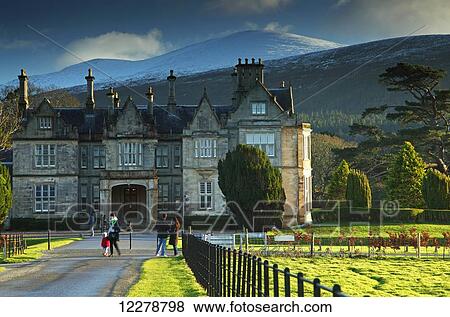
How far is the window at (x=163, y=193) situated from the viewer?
39875 millimetres

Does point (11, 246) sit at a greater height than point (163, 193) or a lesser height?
lesser

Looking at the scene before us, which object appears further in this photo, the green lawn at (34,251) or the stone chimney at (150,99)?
the stone chimney at (150,99)

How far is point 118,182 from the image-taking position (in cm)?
3812

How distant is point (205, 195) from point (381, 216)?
312 inches

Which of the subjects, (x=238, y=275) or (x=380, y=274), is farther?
(x=380, y=274)

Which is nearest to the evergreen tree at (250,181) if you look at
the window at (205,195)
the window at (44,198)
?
the window at (205,195)

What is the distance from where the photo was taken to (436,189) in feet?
120

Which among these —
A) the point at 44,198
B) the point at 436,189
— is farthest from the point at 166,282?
the point at 44,198

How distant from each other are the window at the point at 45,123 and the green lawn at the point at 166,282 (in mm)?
20813

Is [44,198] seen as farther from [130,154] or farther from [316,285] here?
[316,285]

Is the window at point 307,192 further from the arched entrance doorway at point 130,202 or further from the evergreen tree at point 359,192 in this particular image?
the arched entrance doorway at point 130,202

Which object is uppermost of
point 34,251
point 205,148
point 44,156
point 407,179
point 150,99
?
point 150,99

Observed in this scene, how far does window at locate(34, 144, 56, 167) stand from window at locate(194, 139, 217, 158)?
658cm

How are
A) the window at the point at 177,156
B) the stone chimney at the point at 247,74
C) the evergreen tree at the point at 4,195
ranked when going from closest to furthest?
the evergreen tree at the point at 4,195
the stone chimney at the point at 247,74
the window at the point at 177,156
